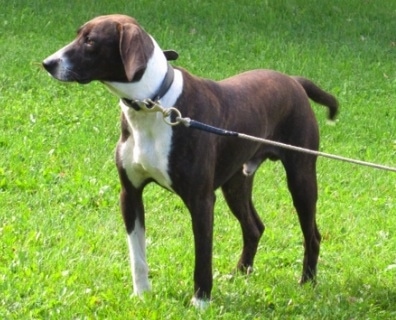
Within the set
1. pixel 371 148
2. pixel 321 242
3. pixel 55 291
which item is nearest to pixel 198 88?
pixel 55 291

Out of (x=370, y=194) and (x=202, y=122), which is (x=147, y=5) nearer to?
(x=370, y=194)

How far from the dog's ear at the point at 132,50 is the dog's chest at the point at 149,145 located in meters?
0.34

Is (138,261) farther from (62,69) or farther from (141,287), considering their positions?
(62,69)

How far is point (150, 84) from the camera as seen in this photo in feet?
16.9

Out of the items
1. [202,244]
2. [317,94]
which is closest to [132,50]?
[202,244]

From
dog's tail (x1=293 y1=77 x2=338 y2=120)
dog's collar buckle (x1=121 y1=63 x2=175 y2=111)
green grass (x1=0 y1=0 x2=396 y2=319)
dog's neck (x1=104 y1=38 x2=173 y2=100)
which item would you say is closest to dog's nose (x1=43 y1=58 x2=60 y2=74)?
dog's neck (x1=104 y1=38 x2=173 y2=100)

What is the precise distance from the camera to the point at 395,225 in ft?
24.3

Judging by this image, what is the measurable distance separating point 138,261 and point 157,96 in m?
1.00

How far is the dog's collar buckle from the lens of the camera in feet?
16.8

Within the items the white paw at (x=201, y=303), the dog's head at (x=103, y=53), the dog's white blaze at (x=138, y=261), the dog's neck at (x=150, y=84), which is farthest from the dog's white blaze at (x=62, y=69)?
the white paw at (x=201, y=303)

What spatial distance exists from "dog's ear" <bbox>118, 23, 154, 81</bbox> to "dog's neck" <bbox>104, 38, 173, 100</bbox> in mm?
100

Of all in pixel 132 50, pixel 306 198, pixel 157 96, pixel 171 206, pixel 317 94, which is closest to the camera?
pixel 132 50

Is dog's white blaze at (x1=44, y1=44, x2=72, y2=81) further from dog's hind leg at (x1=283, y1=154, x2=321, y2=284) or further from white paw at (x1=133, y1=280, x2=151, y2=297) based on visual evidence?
dog's hind leg at (x1=283, y1=154, x2=321, y2=284)

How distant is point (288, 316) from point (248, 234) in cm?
91
